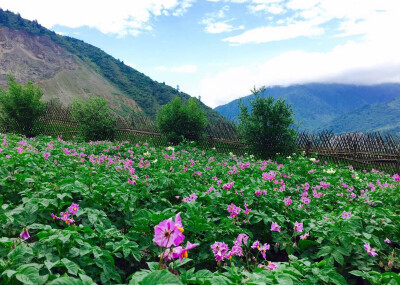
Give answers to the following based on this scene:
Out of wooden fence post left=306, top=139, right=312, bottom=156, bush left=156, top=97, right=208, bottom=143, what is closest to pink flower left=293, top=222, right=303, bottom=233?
wooden fence post left=306, top=139, right=312, bottom=156

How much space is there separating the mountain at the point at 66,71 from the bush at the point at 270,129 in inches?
2544

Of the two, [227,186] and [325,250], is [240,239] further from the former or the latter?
[227,186]

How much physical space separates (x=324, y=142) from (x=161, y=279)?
497 inches

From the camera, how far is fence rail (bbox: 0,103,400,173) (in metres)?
10.9

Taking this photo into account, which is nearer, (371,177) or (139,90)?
(371,177)

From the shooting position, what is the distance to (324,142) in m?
12.1

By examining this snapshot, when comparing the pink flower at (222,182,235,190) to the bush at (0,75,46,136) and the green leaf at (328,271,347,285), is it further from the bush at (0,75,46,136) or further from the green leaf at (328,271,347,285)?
the bush at (0,75,46,136)

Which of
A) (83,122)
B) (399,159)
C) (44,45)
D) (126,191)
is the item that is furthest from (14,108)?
(44,45)

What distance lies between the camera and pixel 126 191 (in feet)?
9.83

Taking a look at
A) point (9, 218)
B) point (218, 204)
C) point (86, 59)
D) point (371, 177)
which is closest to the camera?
point (9, 218)

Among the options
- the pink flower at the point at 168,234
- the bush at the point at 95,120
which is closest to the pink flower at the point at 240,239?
the pink flower at the point at 168,234

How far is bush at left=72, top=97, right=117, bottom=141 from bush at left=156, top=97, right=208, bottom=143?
3.83 meters

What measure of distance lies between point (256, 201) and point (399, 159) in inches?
406

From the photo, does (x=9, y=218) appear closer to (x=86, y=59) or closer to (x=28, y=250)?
(x=28, y=250)
